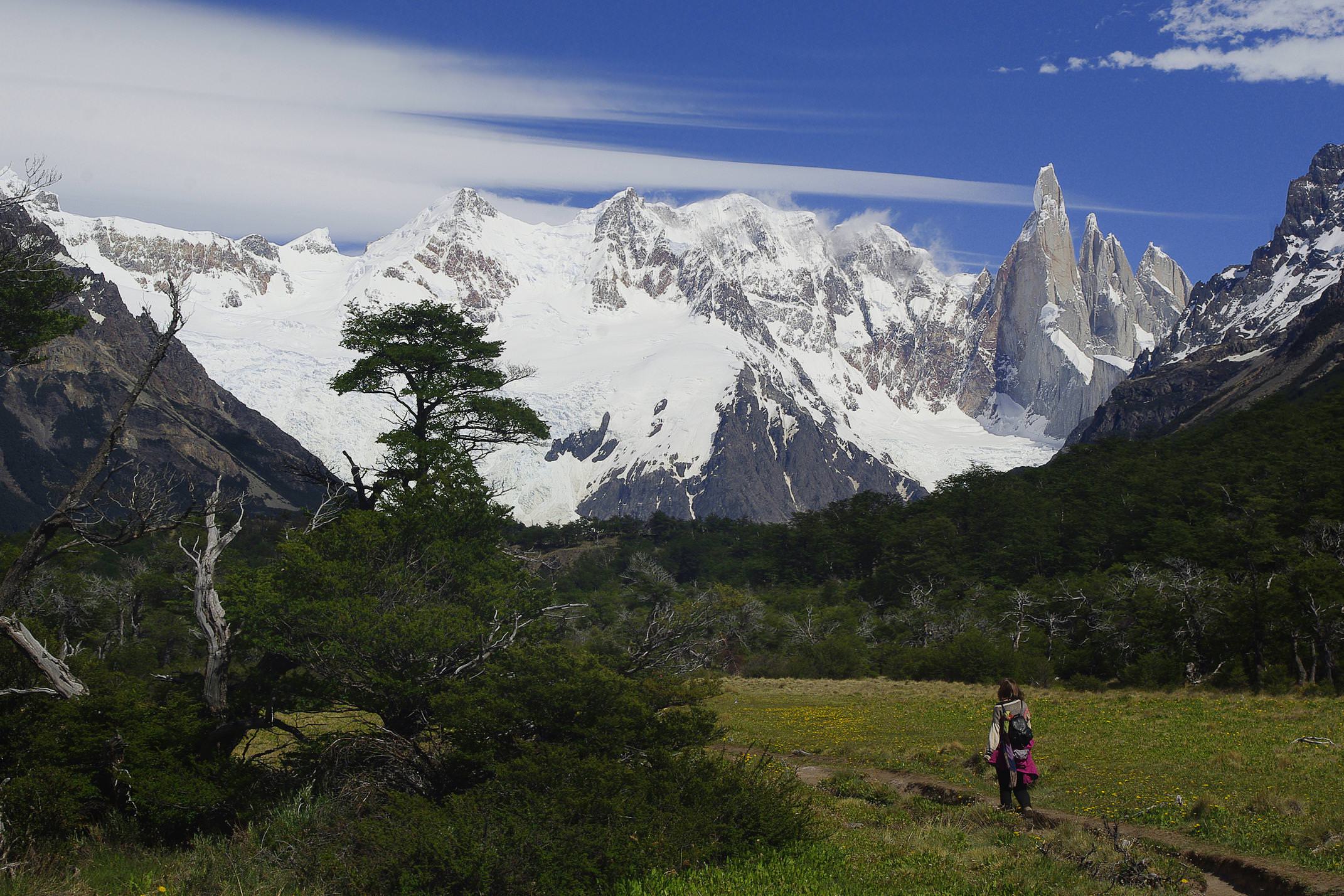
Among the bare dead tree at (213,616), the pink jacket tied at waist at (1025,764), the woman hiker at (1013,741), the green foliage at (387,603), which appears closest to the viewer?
the woman hiker at (1013,741)

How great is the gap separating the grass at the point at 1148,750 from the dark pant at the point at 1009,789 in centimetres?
119

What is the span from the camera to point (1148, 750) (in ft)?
78.5

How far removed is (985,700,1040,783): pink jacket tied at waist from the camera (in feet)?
58.0

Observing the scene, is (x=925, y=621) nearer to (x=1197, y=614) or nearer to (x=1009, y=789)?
(x=1197, y=614)

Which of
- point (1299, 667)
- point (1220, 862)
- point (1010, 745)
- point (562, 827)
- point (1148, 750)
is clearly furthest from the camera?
point (1299, 667)

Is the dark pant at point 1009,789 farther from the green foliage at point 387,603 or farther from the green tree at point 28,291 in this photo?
the green tree at point 28,291

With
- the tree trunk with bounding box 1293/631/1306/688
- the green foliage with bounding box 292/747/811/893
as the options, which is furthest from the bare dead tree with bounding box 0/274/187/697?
the tree trunk with bounding box 1293/631/1306/688

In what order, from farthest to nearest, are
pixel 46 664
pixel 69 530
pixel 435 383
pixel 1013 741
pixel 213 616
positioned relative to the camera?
pixel 435 383, pixel 213 616, pixel 69 530, pixel 46 664, pixel 1013 741

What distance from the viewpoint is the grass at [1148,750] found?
1625 centimetres

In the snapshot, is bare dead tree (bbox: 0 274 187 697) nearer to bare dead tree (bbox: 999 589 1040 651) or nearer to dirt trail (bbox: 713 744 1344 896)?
dirt trail (bbox: 713 744 1344 896)

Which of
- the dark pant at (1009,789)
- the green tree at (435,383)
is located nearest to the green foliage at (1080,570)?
the dark pant at (1009,789)

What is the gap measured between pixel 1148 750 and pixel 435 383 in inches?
870

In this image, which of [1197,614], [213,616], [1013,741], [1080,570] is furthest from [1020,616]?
[213,616]

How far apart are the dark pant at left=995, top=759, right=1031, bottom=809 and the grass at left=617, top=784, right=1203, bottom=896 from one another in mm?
617
